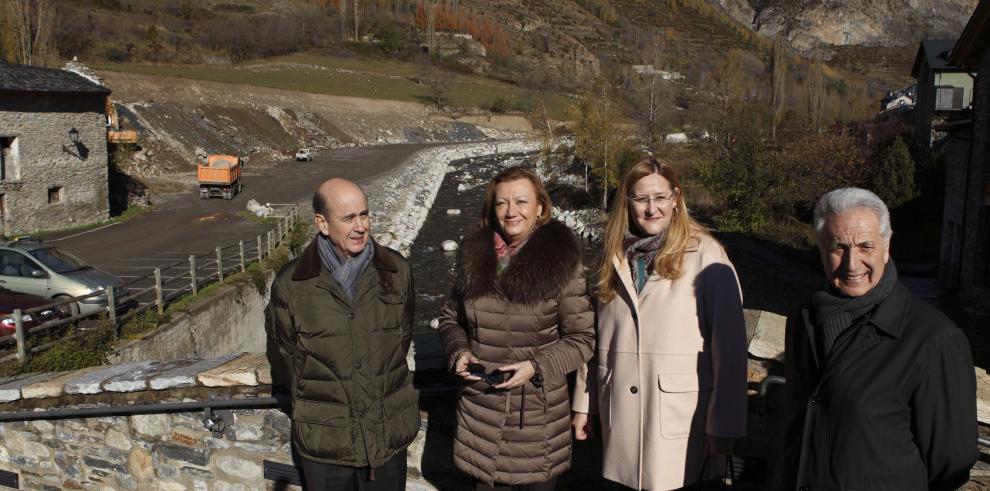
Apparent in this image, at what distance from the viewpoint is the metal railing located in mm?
9508

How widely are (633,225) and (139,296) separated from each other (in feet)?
39.8

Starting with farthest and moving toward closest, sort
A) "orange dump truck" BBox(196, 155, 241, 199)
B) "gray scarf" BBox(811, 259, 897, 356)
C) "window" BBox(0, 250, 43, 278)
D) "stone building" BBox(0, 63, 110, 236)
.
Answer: "orange dump truck" BBox(196, 155, 241, 199) → "stone building" BBox(0, 63, 110, 236) → "window" BBox(0, 250, 43, 278) → "gray scarf" BBox(811, 259, 897, 356)

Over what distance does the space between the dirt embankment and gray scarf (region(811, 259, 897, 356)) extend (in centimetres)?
3383

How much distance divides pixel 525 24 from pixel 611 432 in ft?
495

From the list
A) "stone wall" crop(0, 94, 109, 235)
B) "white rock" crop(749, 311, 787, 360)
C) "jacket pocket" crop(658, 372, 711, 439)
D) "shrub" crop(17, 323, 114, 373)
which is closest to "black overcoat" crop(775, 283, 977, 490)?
"jacket pocket" crop(658, 372, 711, 439)

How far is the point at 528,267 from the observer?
124 inches

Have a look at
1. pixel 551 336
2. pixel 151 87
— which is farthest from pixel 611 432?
pixel 151 87

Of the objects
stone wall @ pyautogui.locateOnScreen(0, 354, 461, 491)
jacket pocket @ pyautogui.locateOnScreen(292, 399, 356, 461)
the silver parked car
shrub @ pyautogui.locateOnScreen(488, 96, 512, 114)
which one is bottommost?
the silver parked car

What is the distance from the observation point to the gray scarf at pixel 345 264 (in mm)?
3396

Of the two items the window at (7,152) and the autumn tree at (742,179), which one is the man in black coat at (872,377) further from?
the window at (7,152)

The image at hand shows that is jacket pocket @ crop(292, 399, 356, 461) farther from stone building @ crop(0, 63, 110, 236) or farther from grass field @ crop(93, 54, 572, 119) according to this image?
grass field @ crop(93, 54, 572, 119)

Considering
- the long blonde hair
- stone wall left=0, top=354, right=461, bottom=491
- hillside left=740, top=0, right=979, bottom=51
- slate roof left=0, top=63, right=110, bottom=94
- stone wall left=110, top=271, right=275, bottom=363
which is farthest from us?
hillside left=740, top=0, right=979, bottom=51

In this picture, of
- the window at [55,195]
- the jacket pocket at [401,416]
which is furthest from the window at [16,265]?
the window at [55,195]

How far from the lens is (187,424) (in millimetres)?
4629
